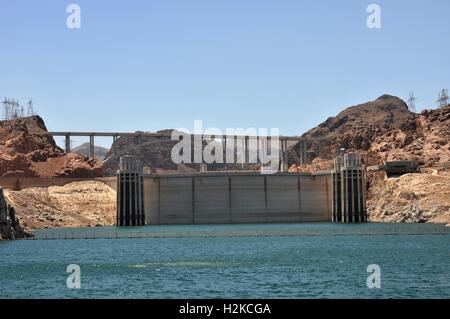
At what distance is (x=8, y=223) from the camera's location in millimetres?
101375

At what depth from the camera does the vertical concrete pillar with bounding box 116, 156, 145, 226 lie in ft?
491

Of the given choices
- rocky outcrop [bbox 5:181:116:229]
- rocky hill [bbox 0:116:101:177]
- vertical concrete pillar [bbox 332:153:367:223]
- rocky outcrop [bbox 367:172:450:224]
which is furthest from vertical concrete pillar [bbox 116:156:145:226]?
rocky outcrop [bbox 367:172:450:224]

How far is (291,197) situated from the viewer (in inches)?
6088

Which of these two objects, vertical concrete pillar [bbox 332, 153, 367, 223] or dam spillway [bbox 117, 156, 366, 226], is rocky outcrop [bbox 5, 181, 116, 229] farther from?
vertical concrete pillar [bbox 332, 153, 367, 223]

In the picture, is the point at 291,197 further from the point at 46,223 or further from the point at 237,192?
the point at 46,223

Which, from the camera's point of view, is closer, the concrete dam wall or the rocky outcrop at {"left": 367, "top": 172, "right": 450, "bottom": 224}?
the rocky outcrop at {"left": 367, "top": 172, "right": 450, "bottom": 224}

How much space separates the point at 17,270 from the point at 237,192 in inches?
3549

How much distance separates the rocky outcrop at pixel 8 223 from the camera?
9575 cm

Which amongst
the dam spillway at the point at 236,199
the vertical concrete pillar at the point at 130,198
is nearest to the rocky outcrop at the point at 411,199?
the dam spillway at the point at 236,199

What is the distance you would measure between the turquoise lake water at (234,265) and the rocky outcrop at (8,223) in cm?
140

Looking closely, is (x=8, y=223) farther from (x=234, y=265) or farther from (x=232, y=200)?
(x=232, y=200)

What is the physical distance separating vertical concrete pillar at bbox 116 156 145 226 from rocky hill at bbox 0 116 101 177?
32.1 metres

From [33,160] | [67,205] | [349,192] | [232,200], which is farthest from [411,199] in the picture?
[33,160]
